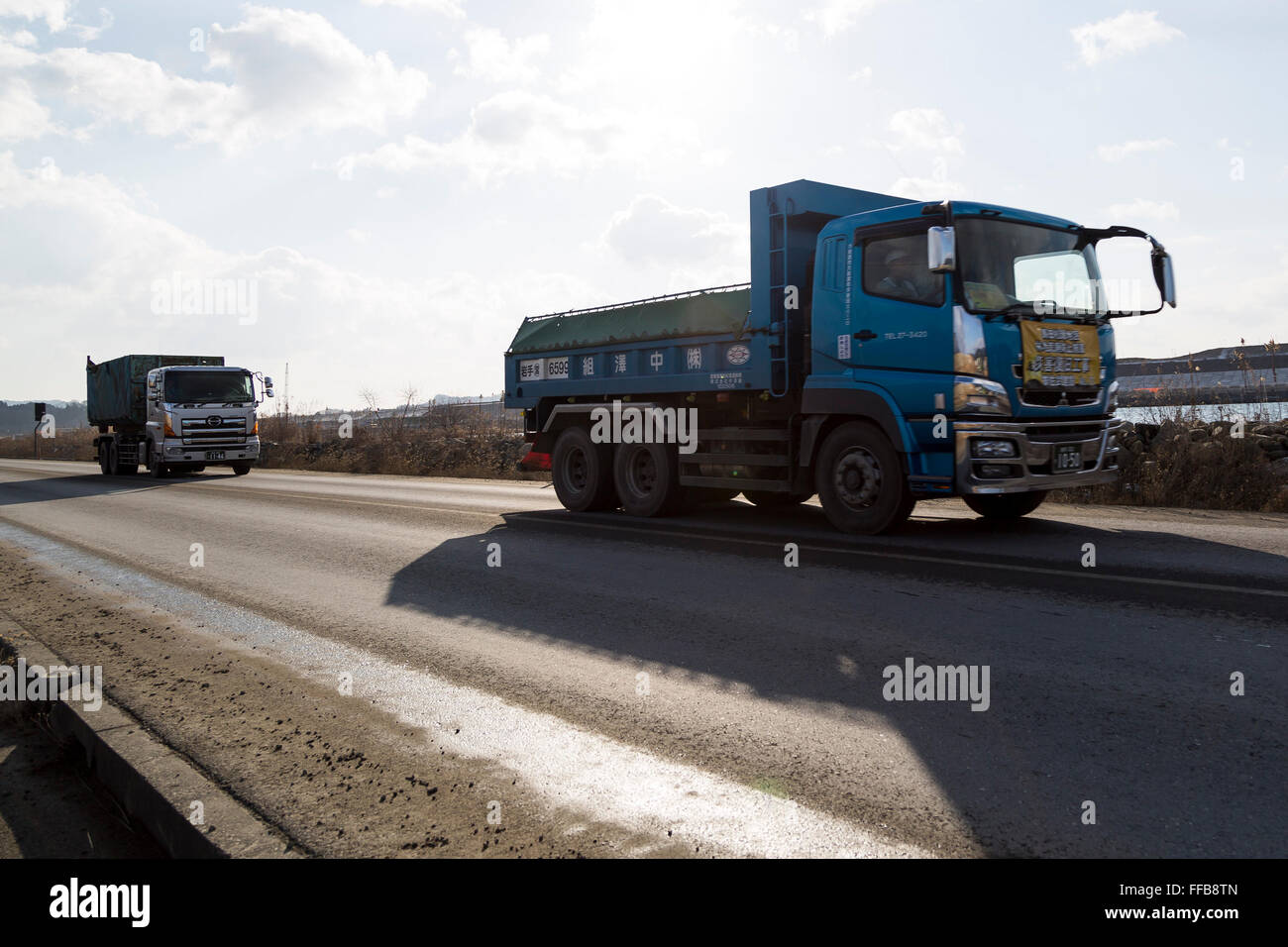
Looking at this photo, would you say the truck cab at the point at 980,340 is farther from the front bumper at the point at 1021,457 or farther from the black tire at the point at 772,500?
the black tire at the point at 772,500

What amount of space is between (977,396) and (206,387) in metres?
21.3

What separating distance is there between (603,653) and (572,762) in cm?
163

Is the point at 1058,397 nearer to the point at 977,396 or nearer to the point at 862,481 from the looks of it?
the point at 977,396

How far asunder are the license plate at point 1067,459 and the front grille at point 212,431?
21.2m

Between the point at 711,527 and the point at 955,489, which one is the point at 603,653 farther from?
the point at 711,527

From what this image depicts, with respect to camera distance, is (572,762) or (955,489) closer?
(572,762)

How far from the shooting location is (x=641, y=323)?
11.5 metres

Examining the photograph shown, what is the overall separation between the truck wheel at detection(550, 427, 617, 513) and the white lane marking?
6.52 metres

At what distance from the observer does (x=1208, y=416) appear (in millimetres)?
13031

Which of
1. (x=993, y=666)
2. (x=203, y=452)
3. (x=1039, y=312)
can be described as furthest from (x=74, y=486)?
(x=993, y=666)
